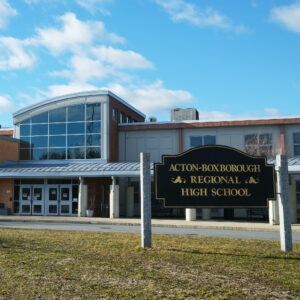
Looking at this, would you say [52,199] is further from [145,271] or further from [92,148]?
[145,271]

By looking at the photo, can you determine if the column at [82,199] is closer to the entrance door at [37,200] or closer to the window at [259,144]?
the entrance door at [37,200]

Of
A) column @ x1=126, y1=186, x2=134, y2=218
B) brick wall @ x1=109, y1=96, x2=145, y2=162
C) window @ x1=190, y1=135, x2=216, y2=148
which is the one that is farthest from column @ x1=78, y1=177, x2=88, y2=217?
window @ x1=190, y1=135, x2=216, y2=148

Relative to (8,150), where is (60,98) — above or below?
above

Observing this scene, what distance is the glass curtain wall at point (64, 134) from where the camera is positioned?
1270 inches

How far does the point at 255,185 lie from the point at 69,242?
18.7 feet

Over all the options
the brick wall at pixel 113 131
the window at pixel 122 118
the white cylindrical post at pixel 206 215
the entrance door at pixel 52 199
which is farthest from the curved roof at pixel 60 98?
the white cylindrical post at pixel 206 215

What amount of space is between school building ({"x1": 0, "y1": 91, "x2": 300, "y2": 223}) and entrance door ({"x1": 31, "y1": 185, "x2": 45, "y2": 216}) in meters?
0.08

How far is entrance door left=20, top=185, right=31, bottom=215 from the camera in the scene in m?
30.7

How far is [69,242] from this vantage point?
38.1 feet

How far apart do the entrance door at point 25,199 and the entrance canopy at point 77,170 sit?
1.74 m

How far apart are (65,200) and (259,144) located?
15817 millimetres

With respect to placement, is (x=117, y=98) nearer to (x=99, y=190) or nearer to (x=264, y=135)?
(x=99, y=190)

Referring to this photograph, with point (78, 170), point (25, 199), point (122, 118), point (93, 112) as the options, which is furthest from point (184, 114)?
point (25, 199)

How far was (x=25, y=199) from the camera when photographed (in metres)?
30.9
